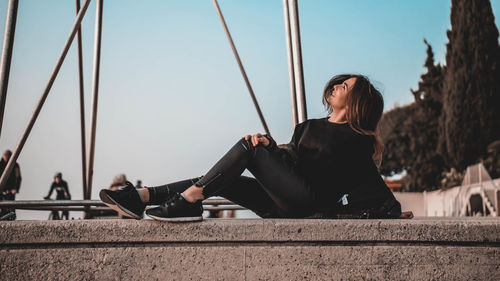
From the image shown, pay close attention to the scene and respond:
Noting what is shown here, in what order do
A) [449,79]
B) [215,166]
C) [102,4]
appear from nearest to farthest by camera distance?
[215,166]
[102,4]
[449,79]

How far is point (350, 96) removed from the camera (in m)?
3.15

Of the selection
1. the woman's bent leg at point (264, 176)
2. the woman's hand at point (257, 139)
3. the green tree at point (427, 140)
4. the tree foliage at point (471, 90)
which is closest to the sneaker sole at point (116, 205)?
the woman's bent leg at point (264, 176)

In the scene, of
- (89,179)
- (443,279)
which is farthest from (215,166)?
(89,179)

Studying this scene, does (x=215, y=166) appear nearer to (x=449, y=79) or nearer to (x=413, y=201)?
(x=449, y=79)

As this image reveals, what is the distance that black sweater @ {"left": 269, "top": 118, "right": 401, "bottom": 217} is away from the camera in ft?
9.62

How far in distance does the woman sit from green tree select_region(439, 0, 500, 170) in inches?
740

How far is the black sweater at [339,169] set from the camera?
9.62 ft

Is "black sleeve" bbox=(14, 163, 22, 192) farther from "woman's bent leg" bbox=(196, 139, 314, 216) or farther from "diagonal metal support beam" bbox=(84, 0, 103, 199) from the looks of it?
"woman's bent leg" bbox=(196, 139, 314, 216)

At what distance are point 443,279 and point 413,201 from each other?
23.0 metres

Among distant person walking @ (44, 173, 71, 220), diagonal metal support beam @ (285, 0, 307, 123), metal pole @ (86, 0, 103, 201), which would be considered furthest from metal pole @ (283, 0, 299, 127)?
distant person walking @ (44, 173, 71, 220)

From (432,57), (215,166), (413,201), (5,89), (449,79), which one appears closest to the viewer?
(215,166)

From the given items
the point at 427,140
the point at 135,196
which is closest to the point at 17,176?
the point at 135,196

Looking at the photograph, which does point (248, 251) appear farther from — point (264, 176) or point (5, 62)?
point (5, 62)

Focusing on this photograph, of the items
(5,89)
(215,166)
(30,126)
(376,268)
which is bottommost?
(376,268)
